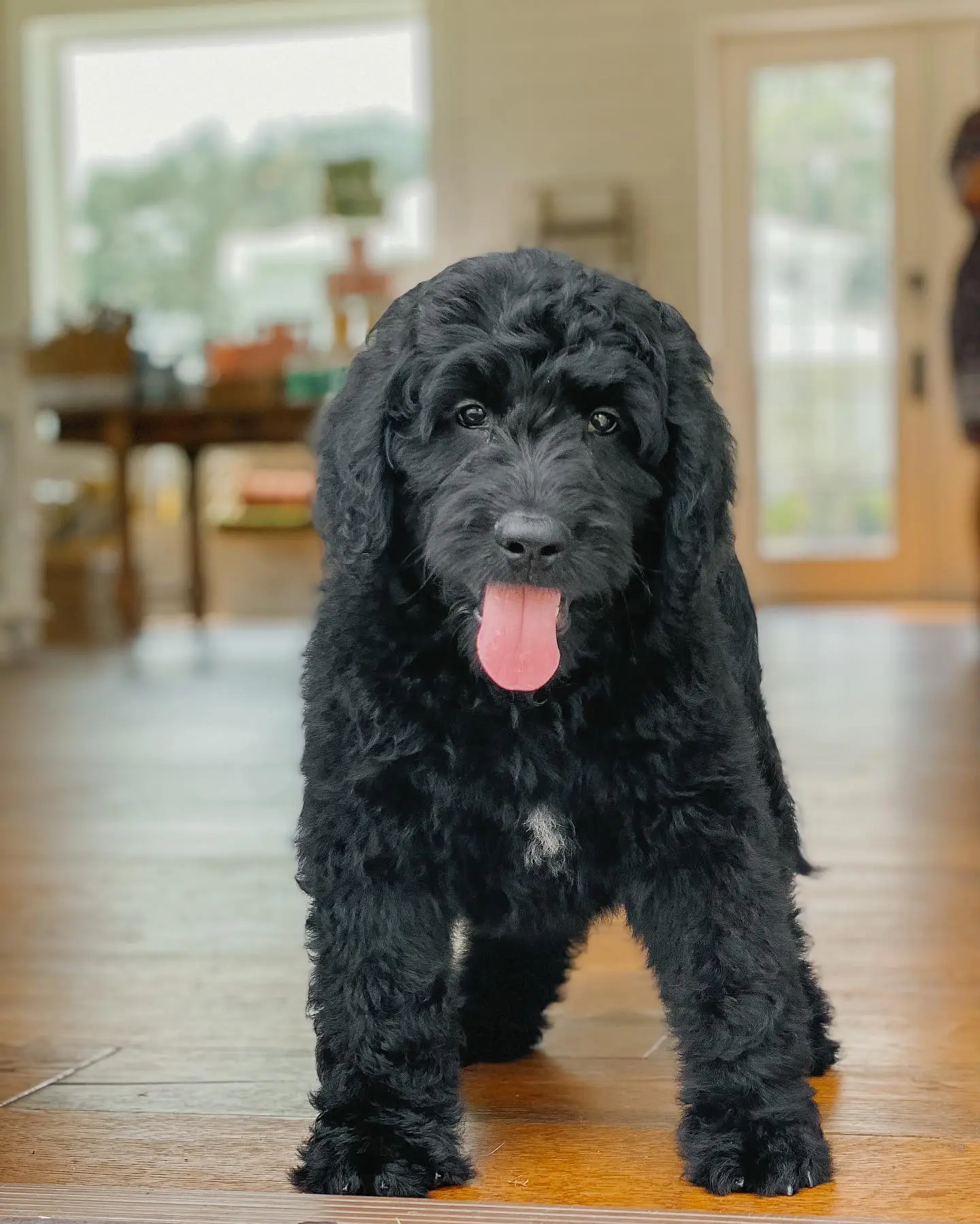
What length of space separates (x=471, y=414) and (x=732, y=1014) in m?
0.57

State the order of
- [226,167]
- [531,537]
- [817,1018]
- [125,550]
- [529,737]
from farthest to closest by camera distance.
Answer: [226,167]
[125,550]
[817,1018]
[529,737]
[531,537]

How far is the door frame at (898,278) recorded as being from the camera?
28.8 ft

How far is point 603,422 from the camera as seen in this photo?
1.44m

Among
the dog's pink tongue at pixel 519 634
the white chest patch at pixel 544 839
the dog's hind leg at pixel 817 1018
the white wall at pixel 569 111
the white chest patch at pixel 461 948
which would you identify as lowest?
the dog's hind leg at pixel 817 1018

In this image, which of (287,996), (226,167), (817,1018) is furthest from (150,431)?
(817,1018)

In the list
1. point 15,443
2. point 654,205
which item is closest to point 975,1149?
point 15,443

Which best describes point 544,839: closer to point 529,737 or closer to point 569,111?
point 529,737

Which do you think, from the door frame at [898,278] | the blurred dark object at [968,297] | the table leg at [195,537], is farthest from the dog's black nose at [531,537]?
the door frame at [898,278]

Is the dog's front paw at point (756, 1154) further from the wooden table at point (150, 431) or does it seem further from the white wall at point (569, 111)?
the white wall at point (569, 111)

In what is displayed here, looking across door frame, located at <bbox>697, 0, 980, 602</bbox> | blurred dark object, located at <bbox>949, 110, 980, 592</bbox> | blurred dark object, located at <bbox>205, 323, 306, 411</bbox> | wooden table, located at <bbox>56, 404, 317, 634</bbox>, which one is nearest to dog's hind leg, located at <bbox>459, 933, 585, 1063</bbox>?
blurred dark object, located at <bbox>949, 110, 980, 592</bbox>

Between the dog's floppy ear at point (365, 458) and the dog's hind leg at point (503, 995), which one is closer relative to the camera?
the dog's floppy ear at point (365, 458)

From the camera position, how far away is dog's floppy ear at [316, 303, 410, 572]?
1.48m

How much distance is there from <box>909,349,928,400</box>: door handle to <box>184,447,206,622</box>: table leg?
3.92 m

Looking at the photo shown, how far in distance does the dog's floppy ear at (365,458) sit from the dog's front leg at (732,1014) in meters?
0.38
